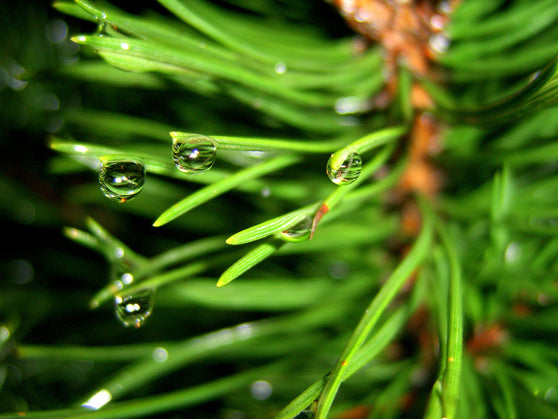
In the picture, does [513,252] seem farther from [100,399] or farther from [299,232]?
[100,399]

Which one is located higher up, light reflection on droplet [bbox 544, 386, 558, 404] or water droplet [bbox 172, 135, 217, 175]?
water droplet [bbox 172, 135, 217, 175]

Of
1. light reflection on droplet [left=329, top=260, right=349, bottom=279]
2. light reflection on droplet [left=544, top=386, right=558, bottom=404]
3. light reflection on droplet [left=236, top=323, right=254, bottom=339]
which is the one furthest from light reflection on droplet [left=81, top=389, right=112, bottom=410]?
light reflection on droplet [left=544, top=386, right=558, bottom=404]

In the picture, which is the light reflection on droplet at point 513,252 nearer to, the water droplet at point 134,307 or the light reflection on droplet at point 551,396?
the light reflection on droplet at point 551,396

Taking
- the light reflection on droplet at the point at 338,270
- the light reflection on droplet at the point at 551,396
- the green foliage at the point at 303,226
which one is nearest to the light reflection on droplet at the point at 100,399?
the green foliage at the point at 303,226

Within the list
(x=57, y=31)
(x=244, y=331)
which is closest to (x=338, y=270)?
(x=244, y=331)

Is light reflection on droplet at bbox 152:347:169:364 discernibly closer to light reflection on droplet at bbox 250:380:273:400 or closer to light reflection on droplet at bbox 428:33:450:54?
light reflection on droplet at bbox 250:380:273:400

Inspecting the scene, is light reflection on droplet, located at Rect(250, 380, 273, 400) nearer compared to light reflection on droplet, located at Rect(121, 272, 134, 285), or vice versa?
light reflection on droplet, located at Rect(121, 272, 134, 285)
